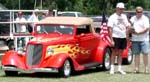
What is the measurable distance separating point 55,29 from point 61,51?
107 cm

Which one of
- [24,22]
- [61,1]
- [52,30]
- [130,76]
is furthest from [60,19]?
[61,1]

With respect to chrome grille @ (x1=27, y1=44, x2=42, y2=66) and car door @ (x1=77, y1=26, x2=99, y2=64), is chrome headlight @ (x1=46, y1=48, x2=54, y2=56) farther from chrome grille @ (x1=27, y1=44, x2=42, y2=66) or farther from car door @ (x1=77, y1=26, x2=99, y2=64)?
car door @ (x1=77, y1=26, x2=99, y2=64)

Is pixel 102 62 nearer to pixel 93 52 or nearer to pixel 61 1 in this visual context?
pixel 93 52

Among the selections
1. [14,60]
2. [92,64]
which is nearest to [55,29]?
[92,64]

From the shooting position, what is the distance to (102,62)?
16.1 m

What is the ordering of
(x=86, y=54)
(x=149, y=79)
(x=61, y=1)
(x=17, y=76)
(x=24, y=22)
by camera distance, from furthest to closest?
(x=61, y=1)
(x=24, y=22)
(x=86, y=54)
(x=17, y=76)
(x=149, y=79)

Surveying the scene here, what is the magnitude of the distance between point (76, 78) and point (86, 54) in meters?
1.66

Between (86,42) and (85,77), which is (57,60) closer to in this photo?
(85,77)

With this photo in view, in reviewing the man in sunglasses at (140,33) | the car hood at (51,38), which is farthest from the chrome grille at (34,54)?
the man in sunglasses at (140,33)

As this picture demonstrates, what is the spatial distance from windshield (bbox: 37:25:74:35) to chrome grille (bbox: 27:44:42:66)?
1.19m

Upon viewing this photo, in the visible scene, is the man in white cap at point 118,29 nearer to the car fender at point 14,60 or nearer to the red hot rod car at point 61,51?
the red hot rod car at point 61,51

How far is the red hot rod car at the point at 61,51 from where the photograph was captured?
1400 cm

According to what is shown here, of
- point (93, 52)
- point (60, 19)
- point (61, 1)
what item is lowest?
point (61, 1)

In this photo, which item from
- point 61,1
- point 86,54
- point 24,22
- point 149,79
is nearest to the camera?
point 149,79
